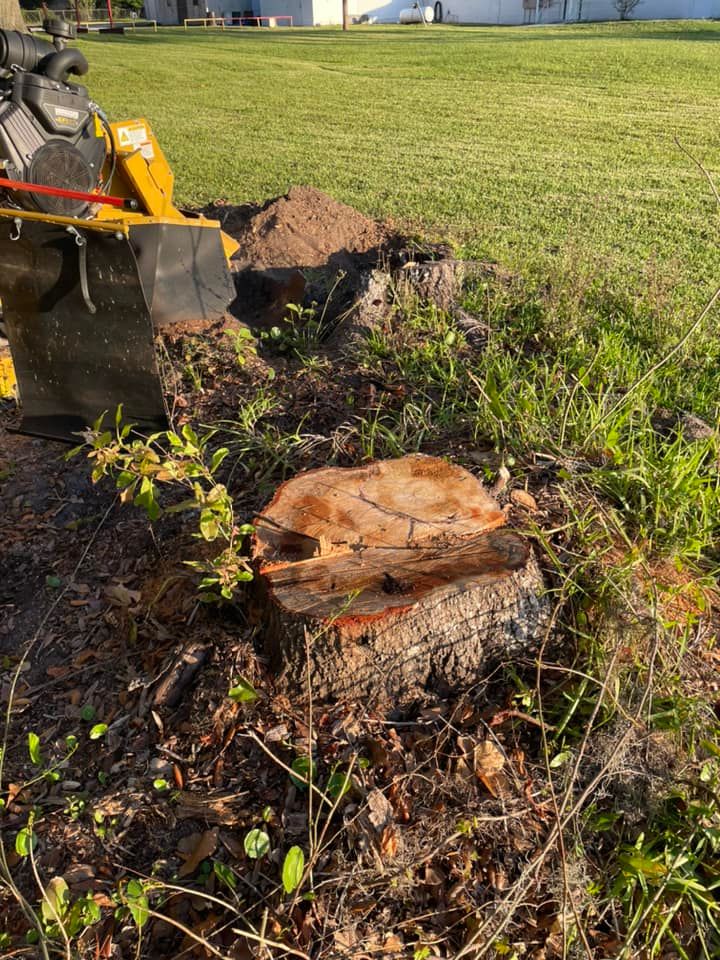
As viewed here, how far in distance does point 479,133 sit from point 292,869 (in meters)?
12.4

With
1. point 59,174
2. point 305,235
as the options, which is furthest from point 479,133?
point 59,174

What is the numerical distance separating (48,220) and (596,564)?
7.94 ft

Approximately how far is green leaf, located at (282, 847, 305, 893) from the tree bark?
42.7ft

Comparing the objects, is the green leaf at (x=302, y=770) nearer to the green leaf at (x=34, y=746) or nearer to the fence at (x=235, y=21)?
the green leaf at (x=34, y=746)

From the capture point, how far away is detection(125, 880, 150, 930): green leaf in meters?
1.81

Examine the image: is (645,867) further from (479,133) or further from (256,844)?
(479,133)

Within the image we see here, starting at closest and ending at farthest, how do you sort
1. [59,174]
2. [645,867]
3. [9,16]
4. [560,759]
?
1. [645,867]
2. [560,759]
3. [59,174]
4. [9,16]

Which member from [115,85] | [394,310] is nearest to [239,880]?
[394,310]

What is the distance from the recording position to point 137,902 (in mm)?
1840

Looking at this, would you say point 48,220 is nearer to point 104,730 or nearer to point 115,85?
point 104,730

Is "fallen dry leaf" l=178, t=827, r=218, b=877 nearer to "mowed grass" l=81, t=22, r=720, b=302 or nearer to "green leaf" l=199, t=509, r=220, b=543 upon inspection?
"green leaf" l=199, t=509, r=220, b=543

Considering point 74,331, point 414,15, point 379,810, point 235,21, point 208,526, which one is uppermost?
point 414,15

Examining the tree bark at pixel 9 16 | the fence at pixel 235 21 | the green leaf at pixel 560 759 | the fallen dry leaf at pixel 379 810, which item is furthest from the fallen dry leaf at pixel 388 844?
the fence at pixel 235 21

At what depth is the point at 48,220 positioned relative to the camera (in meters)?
3.23
